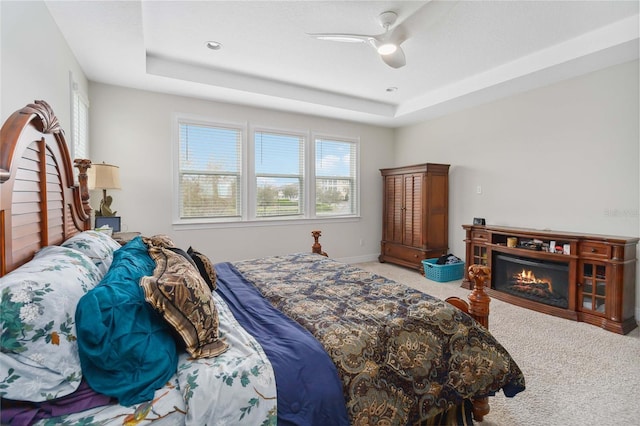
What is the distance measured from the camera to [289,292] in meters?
1.91

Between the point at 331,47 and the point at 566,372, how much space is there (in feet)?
11.2

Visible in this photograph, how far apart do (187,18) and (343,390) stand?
9.97 ft

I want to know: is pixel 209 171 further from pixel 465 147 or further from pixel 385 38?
pixel 465 147

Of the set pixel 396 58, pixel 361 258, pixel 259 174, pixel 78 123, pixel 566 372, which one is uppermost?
pixel 396 58

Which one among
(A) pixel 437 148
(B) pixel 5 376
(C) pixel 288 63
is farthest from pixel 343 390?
(A) pixel 437 148

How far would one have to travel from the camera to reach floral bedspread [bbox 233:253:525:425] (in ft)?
4.12

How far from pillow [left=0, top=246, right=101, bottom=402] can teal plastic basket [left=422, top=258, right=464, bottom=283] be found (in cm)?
433

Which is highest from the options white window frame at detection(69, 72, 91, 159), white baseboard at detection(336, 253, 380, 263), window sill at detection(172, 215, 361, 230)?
white window frame at detection(69, 72, 91, 159)

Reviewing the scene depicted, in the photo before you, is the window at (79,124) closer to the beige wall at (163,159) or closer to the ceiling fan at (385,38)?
the beige wall at (163,159)

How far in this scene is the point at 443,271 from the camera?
4.45 m

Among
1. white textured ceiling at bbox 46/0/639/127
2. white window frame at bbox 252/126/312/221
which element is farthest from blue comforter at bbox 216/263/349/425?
white window frame at bbox 252/126/312/221

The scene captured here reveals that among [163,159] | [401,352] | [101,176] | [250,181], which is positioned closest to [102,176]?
[101,176]

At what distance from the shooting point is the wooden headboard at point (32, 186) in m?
1.14

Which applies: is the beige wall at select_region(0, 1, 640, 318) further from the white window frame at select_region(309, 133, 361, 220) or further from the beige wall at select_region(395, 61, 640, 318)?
the white window frame at select_region(309, 133, 361, 220)
